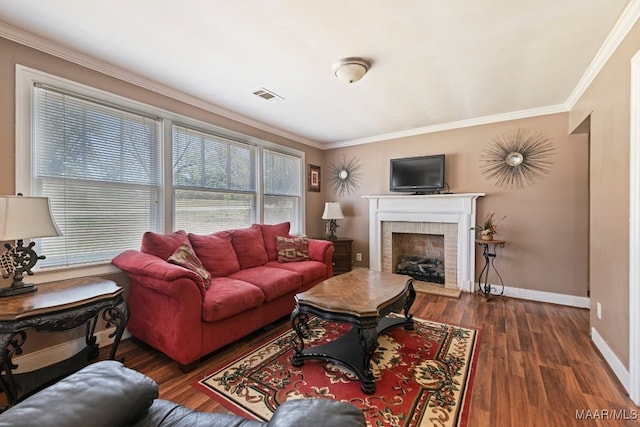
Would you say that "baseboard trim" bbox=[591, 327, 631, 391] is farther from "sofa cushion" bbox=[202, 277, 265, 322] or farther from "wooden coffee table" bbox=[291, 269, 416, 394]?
"sofa cushion" bbox=[202, 277, 265, 322]

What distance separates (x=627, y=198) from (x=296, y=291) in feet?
8.89

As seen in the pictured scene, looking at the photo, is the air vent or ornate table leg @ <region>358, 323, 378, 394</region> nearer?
ornate table leg @ <region>358, 323, 378, 394</region>

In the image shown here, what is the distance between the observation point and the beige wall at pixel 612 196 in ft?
5.95

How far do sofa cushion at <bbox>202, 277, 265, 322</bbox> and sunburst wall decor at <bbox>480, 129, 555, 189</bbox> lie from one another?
11.4 feet

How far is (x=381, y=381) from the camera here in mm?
1868

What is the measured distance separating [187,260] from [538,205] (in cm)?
412

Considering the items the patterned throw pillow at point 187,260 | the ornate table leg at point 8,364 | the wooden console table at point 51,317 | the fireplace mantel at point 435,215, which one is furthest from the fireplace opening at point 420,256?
the ornate table leg at point 8,364

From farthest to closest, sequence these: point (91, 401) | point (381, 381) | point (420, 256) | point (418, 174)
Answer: point (420, 256), point (418, 174), point (381, 381), point (91, 401)

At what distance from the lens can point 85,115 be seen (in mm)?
2309

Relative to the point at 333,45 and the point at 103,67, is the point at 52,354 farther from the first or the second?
the point at 333,45

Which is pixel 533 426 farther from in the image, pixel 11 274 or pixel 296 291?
pixel 11 274

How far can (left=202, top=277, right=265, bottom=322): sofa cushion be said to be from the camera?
207 cm

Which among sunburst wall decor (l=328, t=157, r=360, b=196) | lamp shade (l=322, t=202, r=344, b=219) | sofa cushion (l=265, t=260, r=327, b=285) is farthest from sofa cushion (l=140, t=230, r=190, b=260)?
sunburst wall decor (l=328, t=157, r=360, b=196)

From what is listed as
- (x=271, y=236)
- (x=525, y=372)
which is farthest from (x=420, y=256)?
(x=525, y=372)
